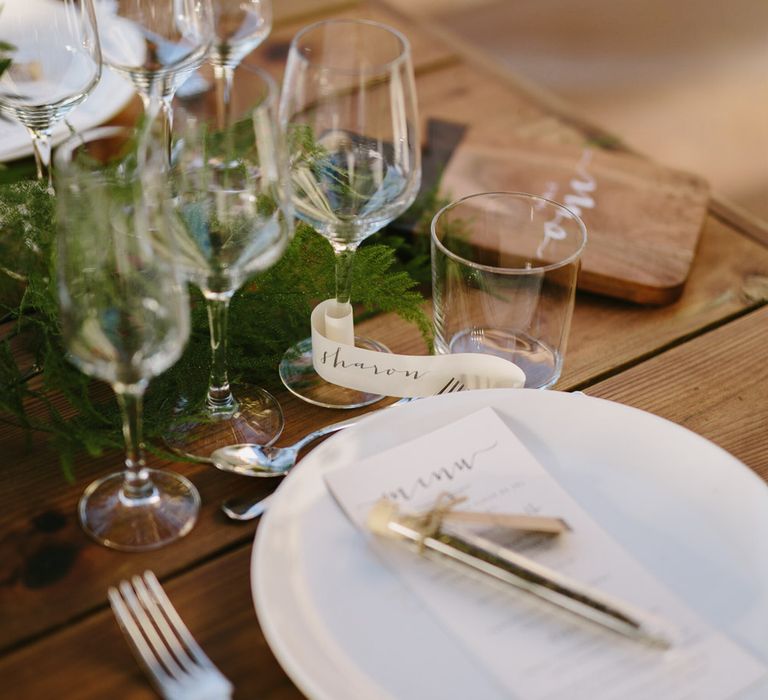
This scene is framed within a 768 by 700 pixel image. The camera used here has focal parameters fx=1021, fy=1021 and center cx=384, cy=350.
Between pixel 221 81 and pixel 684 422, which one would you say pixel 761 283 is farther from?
pixel 221 81

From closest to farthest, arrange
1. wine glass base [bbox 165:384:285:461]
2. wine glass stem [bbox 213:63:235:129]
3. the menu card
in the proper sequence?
the menu card
wine glass stem [bbox 213:63:235:129]
wine glass base [bbox 165:384:285:461]

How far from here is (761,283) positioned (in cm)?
110

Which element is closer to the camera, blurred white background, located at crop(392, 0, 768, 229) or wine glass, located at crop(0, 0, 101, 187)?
wine glass, located at crop(0, 0, 101, 187)

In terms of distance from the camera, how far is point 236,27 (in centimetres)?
104

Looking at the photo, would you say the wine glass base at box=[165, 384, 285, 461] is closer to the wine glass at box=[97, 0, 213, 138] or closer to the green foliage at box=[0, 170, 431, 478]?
the green foliage at box=[0, 170, 431, 478]

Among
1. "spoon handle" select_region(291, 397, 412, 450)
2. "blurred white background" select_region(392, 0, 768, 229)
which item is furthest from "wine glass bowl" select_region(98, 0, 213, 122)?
"blurred white background" select_region(392, 0, 768, 229)

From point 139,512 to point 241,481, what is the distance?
0.27 ft

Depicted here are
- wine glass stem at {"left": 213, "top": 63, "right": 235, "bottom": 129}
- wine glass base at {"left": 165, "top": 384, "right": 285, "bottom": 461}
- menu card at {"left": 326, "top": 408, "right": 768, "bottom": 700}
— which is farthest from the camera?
wine glass base at {"left": 165, "top": 384, "right": 285, "bottom": 461}

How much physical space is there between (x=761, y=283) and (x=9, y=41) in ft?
2.62

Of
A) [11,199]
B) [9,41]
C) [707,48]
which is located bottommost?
[707,48]

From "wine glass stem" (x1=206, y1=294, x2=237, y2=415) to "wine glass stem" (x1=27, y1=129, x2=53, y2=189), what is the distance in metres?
0.27

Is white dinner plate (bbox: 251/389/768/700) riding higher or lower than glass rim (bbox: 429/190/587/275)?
lower

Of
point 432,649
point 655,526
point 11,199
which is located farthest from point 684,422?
point 11,199

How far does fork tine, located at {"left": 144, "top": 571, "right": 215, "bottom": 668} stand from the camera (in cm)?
65
